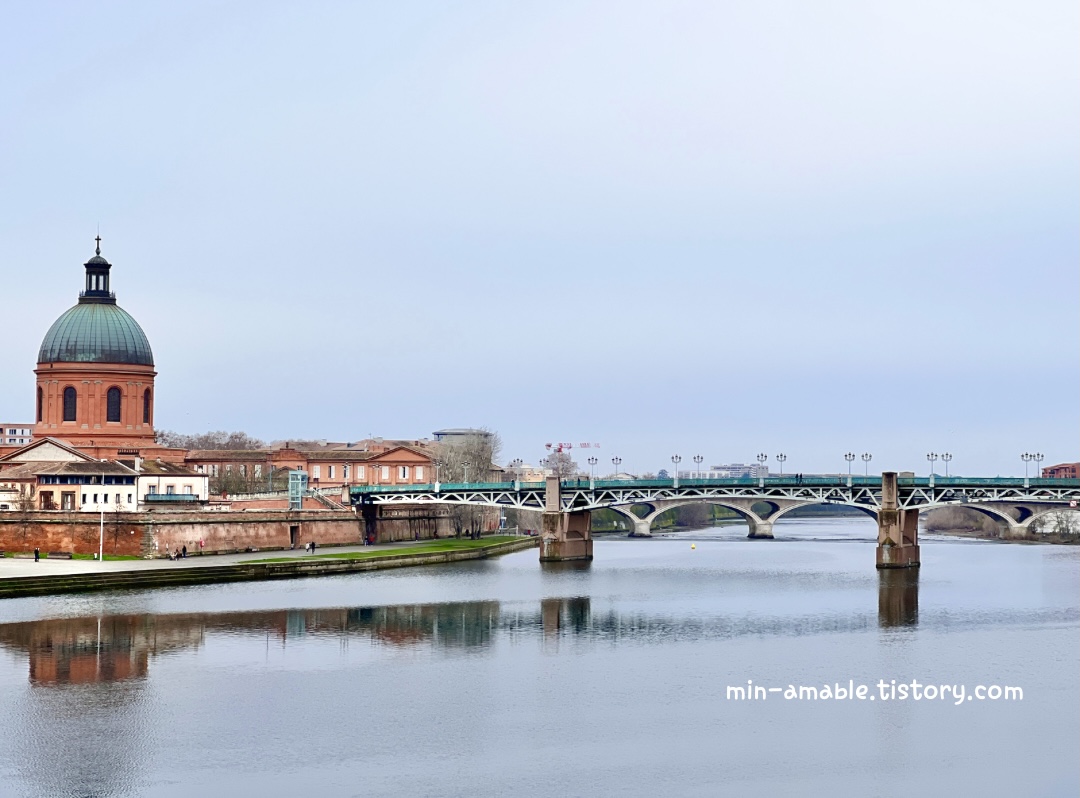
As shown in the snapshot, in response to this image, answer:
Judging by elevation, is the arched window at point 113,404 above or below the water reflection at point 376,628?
above

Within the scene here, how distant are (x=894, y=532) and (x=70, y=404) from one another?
217ft

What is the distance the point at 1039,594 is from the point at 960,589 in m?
4.96

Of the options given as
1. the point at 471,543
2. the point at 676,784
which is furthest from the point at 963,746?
the point at 471,543

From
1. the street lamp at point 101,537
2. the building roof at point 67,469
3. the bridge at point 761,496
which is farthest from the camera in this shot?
the bridge at point 761,496

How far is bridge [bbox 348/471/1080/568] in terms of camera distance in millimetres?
115000

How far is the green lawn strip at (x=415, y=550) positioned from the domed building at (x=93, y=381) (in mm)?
25212

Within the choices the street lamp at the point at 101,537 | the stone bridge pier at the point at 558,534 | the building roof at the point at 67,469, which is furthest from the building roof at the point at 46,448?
the stone bridge pier at the point at 558,534

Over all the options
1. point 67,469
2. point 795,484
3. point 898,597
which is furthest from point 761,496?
point 67,469

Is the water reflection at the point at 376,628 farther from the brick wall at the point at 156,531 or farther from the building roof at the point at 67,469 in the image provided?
the building roof at the point at 67,469

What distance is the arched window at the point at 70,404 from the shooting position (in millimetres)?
126125

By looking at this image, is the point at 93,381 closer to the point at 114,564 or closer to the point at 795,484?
the point at 114,564

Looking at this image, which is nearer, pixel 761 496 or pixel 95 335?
pixel 95 335

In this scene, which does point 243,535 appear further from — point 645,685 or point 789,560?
point 645,685

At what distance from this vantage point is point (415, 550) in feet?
385
